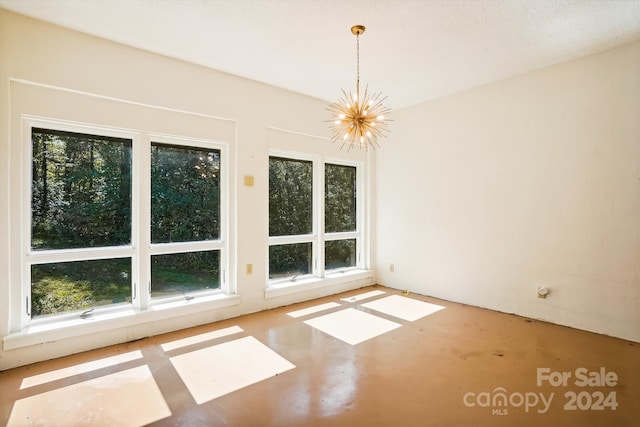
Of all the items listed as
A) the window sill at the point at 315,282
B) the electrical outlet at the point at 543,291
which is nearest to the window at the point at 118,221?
the window sill at the point at 315,282

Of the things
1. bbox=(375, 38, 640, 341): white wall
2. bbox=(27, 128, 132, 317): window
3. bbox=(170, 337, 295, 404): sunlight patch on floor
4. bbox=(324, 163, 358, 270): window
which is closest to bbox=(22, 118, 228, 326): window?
bbox=(27, 128, 132, 317): window

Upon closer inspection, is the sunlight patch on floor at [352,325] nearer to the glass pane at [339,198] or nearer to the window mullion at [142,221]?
the glass pane at [339,198]

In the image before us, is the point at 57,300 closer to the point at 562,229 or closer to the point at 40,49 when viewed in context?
the point at 40,49

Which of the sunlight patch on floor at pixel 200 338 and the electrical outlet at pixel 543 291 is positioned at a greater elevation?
the electrical outlet at pixel 543 291

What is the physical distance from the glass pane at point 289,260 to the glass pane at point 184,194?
0.86 meters

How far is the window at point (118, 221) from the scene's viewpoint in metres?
2.77

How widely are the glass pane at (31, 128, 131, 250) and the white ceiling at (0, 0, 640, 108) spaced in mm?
1015

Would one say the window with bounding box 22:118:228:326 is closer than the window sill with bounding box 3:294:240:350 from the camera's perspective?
No

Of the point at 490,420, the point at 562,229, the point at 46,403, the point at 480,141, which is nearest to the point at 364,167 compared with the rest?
the point at 480,141

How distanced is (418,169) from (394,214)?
0.80m

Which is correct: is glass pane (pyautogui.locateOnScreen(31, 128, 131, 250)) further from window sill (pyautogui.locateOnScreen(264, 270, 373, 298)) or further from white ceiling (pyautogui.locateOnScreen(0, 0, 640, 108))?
window sill (pyautogui.locateOnScreen(264, 270, 373, 298))

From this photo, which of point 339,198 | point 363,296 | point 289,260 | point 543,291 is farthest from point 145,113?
point 543,291

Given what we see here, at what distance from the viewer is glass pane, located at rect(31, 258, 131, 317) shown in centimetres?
276

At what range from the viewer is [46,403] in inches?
81.9
